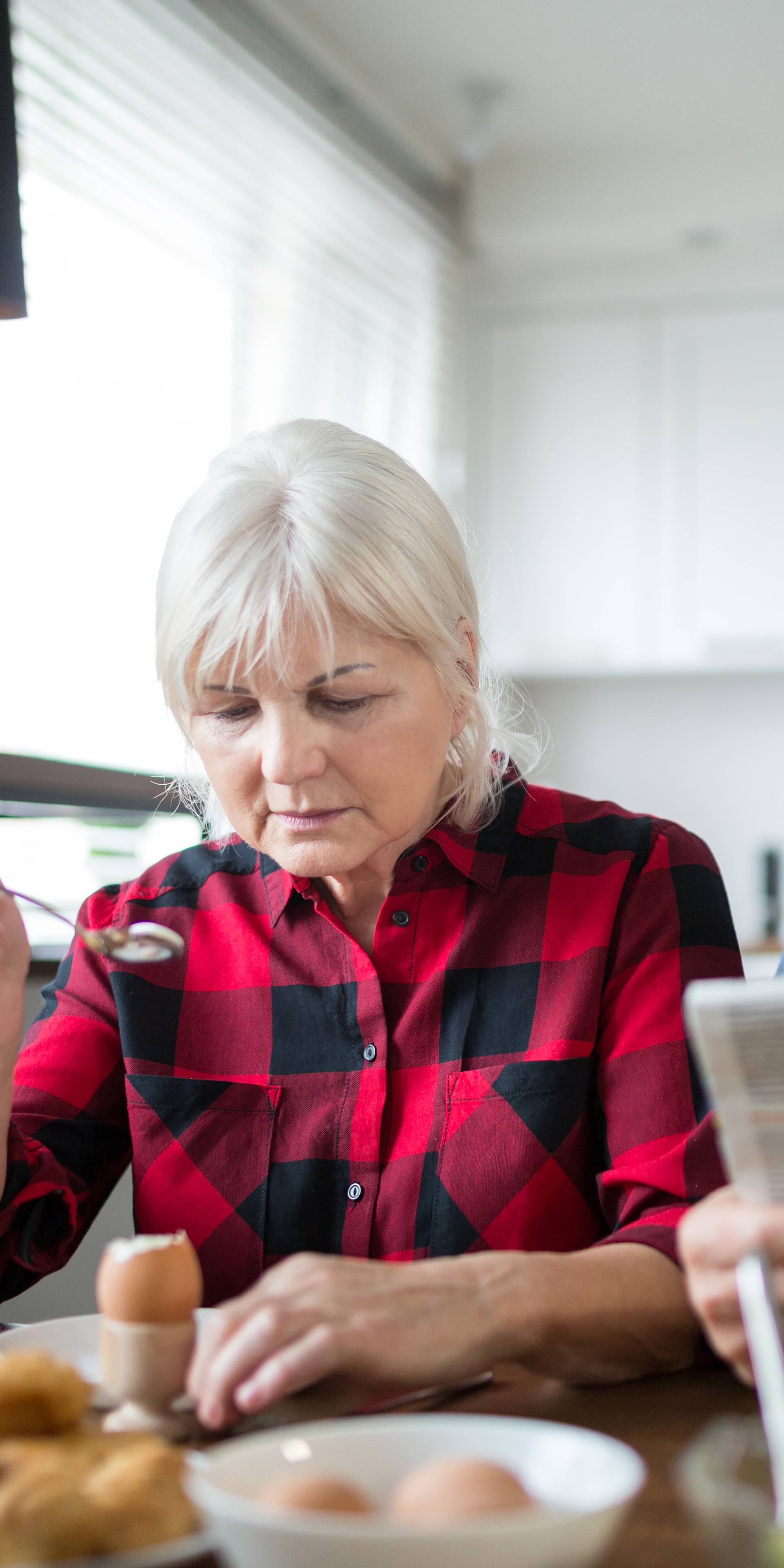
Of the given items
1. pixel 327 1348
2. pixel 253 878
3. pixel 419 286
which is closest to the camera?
pixel 327 1348

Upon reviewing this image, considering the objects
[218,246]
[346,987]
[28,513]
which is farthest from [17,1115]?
[218,246]

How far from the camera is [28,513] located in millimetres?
2105

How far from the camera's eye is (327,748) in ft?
3.68

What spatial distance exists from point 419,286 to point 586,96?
57 cm

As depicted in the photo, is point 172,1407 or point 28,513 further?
point 28,513

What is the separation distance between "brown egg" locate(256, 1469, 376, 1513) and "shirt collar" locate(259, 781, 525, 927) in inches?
27.6

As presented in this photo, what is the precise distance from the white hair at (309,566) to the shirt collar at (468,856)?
21mm

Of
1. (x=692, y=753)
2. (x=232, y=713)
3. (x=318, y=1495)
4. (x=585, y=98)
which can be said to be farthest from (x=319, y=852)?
(x=692, y=753)

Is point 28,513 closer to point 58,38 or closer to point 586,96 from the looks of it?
point 58,38

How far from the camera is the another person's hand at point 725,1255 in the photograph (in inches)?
25.0

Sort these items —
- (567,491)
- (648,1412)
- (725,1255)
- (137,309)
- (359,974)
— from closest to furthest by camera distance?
1. (725,1255)
2. (648,1412)
3. (359,974)
4. (137,309)
5. (567,491)

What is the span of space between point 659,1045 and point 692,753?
2.91 meters

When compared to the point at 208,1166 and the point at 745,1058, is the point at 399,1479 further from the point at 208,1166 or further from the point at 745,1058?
the point at 208,1166

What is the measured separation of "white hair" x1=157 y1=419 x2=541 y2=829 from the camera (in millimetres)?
1098
